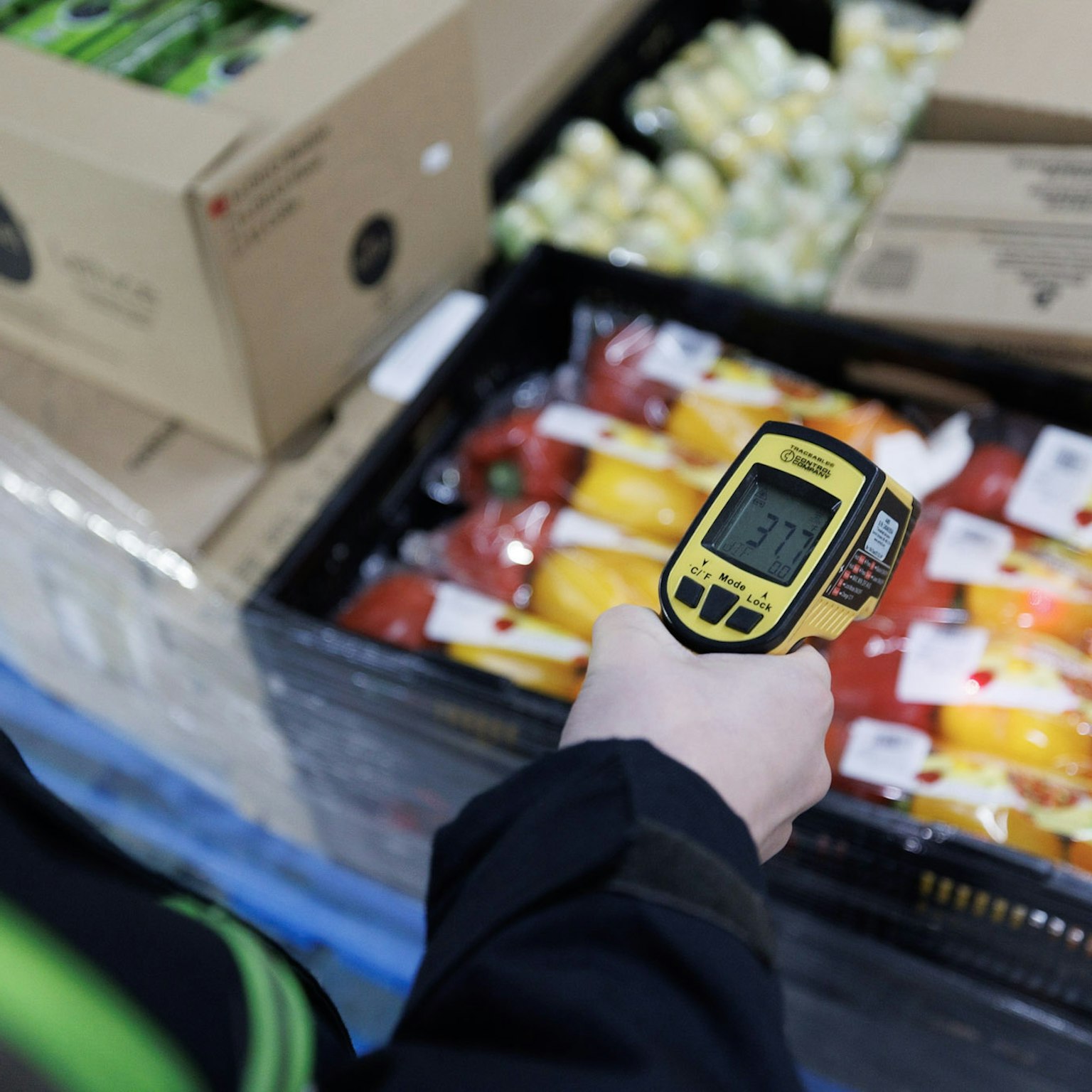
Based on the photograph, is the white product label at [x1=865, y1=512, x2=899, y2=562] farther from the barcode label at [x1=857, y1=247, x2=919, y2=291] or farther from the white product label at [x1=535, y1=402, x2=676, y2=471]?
the barcode label at [x1=857, y1=247, x2=919, y2=291]

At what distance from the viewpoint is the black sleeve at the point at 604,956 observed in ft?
1.52

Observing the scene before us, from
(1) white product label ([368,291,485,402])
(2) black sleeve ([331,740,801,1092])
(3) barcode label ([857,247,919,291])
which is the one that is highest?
(2) black sleeve ([331,740,801,1092])

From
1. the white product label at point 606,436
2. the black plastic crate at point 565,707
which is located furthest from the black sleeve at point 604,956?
the white product label at point 606,436

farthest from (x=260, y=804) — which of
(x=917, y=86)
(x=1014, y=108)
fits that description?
(x=917, y=86)

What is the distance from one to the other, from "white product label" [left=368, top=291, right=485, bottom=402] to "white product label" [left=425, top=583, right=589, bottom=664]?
30cm

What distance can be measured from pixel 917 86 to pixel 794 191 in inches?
14.7

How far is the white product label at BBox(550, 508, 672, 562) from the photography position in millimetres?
1227

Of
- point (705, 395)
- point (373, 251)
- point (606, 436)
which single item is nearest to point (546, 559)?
point (606, 436)

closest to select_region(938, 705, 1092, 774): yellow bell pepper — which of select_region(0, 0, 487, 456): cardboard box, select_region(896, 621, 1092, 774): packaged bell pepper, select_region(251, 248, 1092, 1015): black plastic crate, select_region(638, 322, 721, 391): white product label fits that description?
select_region(896, 621, 1092, 774): packaged bell pepper

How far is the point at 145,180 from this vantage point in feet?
3.29

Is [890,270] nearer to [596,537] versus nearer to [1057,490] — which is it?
[1057,490]

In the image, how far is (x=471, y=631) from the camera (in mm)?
1182

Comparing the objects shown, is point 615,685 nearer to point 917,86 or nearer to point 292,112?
point 292,112

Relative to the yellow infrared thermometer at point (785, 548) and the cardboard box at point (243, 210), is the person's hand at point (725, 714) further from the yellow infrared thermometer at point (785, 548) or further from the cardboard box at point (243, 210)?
the cardboard box at point (243, 210)
